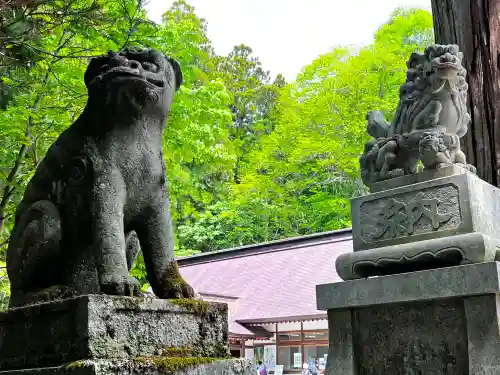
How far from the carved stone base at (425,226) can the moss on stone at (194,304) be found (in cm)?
157

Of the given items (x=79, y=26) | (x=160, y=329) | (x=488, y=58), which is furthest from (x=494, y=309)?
(x=79, y=26)

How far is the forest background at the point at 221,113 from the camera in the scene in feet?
21.7

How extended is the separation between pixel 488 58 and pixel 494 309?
104 inches

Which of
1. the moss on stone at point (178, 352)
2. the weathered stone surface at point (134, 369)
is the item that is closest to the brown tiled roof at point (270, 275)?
the weathered stone surface at point (134, 369)

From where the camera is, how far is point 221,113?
9.69 m

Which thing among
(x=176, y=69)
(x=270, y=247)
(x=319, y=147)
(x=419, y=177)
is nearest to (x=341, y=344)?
(x=419, y=177)

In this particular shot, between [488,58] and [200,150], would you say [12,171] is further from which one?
[488,58]

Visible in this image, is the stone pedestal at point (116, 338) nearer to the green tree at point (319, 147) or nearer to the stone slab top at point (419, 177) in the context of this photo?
the stone slab top at point (419, 177)

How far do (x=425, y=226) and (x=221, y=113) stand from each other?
6568 millimetres

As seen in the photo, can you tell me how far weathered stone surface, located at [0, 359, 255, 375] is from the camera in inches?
77.5

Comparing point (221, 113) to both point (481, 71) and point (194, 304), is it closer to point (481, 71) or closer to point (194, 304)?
point (481, 71)

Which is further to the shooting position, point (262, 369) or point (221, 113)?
point (262, 369)

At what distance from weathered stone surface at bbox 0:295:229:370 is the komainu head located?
891 millimetres

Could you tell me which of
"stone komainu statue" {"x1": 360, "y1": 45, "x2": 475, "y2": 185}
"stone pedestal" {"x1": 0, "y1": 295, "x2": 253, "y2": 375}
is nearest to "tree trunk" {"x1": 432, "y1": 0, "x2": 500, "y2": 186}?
"stone komainu statue" {"x1": 360, "y1": 45, "x2": 475, "y2": 185}
